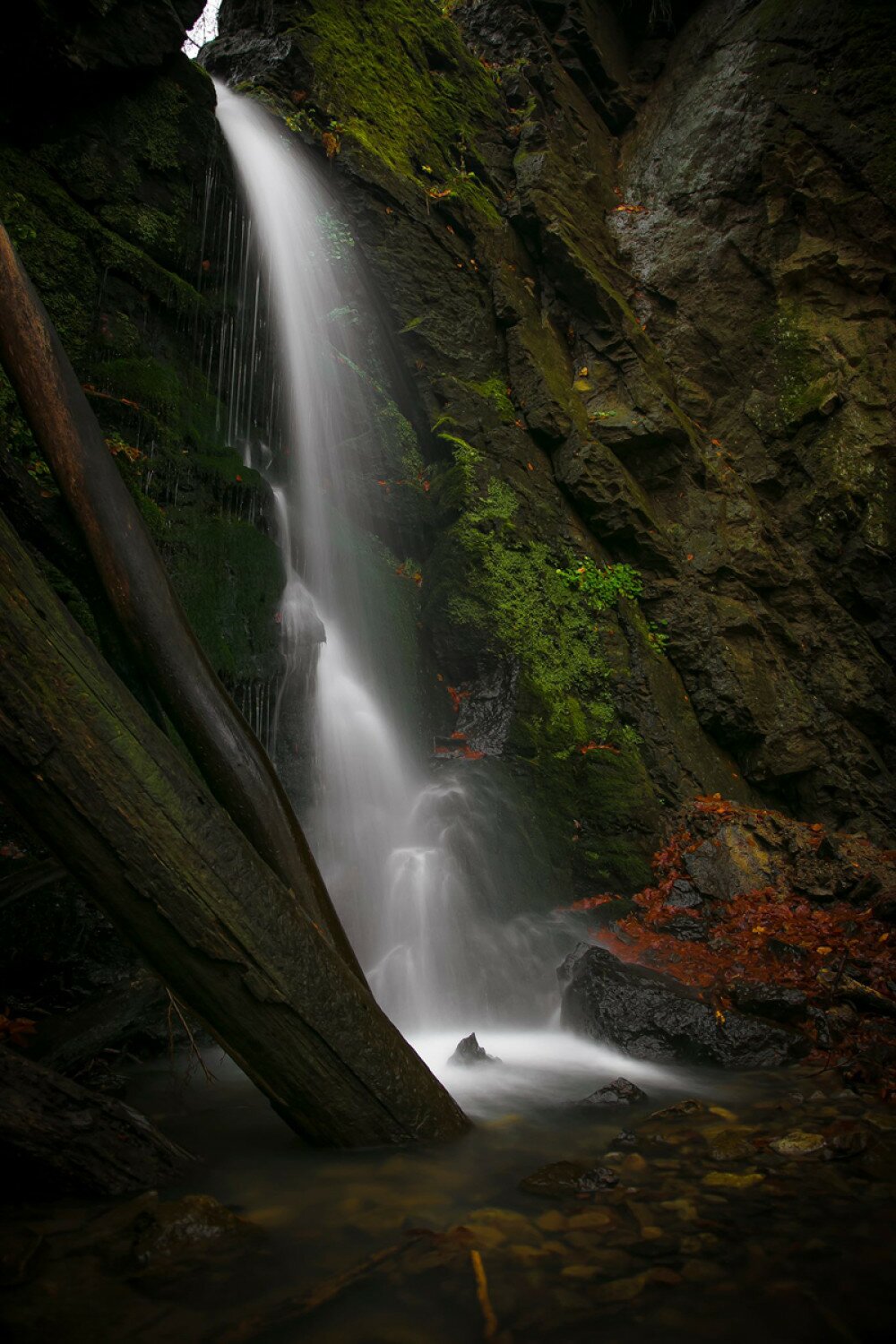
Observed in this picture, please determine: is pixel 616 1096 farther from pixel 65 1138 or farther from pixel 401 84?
pixel 401 84

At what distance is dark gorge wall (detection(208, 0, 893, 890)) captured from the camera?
8.11 meters

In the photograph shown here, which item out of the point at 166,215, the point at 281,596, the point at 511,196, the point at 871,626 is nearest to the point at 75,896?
the point at 281,596

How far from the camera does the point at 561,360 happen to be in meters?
10.2

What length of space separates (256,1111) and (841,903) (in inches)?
224

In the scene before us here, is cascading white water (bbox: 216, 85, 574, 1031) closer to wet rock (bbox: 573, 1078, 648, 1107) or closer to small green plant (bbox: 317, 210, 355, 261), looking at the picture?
small green plant (bbox: 317, 210, 355, 261)

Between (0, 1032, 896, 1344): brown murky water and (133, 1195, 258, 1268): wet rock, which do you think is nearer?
(0, 1032, 896, 1344): brown murky water

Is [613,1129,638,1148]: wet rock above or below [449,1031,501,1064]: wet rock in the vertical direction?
below

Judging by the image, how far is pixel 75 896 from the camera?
4.10 m

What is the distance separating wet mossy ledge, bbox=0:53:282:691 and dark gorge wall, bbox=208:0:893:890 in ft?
8.90

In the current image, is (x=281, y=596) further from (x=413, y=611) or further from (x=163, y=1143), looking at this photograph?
(x=163, y=1143)

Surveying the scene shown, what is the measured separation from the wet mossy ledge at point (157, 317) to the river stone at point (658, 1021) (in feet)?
11.8

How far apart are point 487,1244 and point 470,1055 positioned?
7.29ft

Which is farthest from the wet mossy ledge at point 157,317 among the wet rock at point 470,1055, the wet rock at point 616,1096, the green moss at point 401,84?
the wet rock at point 616,1096

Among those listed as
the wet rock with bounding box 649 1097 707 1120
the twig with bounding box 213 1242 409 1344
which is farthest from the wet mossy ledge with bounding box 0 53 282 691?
the wet rock with bounding box 649 1097 707 1120
